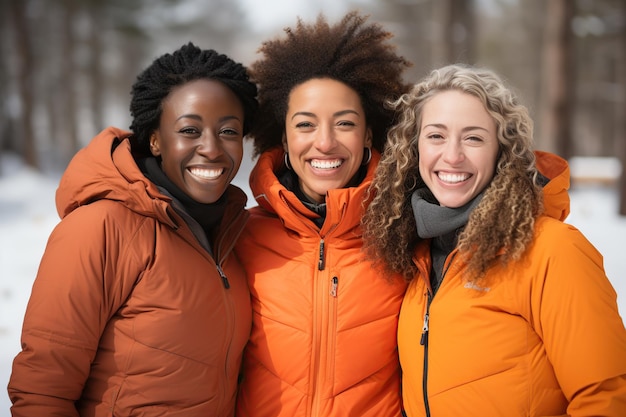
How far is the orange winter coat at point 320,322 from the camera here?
260cm

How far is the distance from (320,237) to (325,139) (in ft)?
1.72

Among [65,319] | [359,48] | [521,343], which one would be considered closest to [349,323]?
[521,343]

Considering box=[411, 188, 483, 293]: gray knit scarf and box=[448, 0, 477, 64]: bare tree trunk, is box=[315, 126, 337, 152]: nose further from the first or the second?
box=[448, 0, 477, 64]: bare tree trunk

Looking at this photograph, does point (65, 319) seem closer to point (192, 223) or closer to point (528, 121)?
point (192, 223)

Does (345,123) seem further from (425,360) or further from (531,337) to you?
(531,337)

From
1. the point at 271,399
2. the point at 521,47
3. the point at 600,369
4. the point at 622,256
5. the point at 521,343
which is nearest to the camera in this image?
the point at 600,369

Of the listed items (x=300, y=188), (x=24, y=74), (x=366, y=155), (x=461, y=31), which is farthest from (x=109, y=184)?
(x=24, y=74)

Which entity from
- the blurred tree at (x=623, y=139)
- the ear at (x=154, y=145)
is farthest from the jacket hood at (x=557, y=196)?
the blurred tree at (x=623, y=139)

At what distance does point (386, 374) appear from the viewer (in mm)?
2723

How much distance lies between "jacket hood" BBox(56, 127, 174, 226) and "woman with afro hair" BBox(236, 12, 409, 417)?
0.70 meters

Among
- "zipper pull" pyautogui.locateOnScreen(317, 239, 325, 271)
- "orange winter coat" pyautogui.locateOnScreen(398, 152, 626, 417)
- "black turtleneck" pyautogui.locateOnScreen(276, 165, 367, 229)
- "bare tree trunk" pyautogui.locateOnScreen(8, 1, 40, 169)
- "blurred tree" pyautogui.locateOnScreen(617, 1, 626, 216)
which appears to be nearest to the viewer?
"orange winter coat" pyautogui.locateOnScreen(398, 152, 626, 417)

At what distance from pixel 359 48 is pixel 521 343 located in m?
1.82

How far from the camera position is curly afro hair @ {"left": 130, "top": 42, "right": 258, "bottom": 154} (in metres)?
2.65

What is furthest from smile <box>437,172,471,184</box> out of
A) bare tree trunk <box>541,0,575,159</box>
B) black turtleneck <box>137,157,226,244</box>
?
bare tree trunk <box>541,0,575,159</box>
